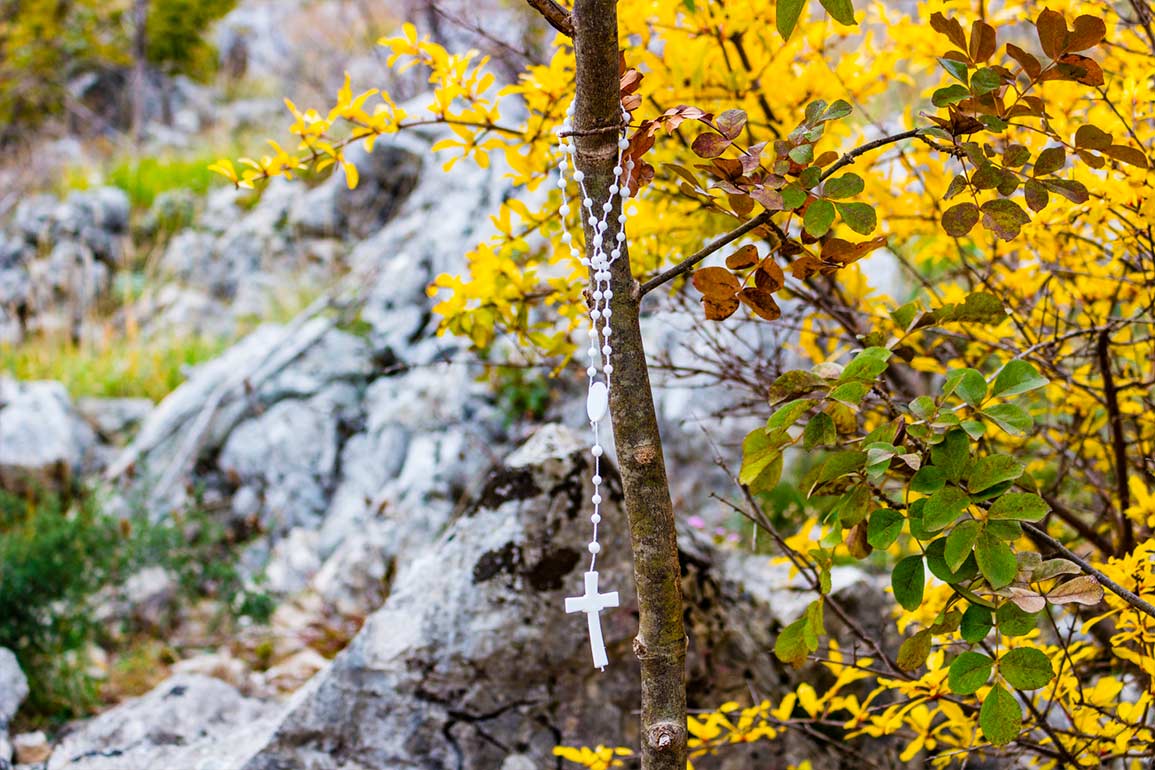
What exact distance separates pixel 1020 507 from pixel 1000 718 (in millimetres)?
218

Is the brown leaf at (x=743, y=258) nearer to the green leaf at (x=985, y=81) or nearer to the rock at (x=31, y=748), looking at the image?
the green leaf at (x=985, y=81)

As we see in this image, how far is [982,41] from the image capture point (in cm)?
95

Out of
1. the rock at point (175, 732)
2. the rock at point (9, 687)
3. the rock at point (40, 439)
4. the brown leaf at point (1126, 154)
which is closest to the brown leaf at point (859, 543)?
the brown leaf at point (1126, 154)

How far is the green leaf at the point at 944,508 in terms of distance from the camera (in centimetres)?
88

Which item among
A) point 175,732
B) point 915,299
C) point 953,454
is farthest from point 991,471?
point 175,732

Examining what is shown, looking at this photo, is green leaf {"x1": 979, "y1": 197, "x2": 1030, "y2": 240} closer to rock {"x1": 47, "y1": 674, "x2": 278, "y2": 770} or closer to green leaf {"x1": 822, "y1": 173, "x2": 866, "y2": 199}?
green leaf {"x1": 822, "y1": 173, "x2": 866, "y2": 199}

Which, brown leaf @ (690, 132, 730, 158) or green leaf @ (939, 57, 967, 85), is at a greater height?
green leaf @ (939, 57, 967, 85)

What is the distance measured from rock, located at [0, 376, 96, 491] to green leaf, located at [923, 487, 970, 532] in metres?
4.30

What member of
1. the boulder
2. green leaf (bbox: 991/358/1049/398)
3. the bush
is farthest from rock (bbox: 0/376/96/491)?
green leaf (bbox: 991/358/1049/398)

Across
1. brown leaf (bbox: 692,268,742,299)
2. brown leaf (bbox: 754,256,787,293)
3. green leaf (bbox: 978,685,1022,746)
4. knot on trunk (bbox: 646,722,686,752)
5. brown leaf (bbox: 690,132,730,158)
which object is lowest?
knot on trunk (bbox: 646,722,686,752)

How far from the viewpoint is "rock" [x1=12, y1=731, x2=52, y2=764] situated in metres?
2.10

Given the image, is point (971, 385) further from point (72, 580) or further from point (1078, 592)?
point (72, 580)

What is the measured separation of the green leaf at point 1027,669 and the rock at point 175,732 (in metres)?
1.33

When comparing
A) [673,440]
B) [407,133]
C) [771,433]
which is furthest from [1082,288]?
[407,133]
